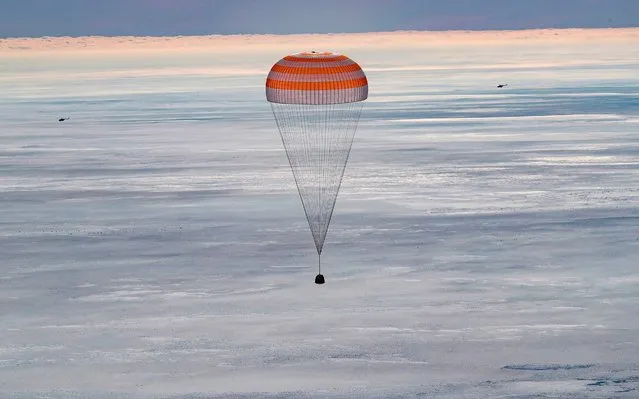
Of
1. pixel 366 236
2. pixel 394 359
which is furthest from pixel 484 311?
pixel 366 236

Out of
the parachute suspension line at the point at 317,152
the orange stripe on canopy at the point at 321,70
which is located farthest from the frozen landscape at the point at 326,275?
the orange stripe on canopy at the point at 321,70

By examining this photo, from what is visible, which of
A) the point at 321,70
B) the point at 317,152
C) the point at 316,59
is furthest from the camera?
the point at 317,152

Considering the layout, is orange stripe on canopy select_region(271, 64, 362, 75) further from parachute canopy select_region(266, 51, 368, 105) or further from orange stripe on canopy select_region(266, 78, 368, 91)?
orange stripe on canopy select_region(266, 78, 368, 91)

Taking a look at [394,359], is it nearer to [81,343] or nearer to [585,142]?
[81,343]

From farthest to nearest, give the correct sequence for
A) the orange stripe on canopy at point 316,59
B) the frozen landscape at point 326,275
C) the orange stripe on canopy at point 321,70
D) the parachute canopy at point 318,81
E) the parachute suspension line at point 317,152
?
the parachute suspension line at point 317,152, the orange stripe on canopy at point 316,59, the orange stripe on canopy at point 321,70, the parachute canopy at point 318,81, the frozen landscape at point 326,275

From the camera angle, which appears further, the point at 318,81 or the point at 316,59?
the point at 316,59

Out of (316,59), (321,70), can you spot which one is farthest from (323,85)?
(316,59)

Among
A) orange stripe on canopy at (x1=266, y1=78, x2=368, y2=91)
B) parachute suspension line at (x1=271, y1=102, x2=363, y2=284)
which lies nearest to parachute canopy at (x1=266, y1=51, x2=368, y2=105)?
orange stripe on canopy at (x1=266, y1=78, x2=368, y2=91)

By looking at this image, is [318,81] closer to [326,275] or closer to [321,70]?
[321,70]

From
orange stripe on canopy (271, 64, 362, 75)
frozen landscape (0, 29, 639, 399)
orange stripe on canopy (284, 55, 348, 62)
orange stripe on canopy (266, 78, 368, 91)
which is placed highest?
orange stripe on canopy (284, 55, 348, 62)

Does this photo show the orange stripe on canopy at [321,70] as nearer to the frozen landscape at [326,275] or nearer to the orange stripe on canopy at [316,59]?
the orange stripe on canopy at [316,59]

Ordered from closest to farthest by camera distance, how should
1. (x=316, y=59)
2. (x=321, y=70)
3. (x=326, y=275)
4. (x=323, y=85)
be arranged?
(x=323, y=85)
(x=321, y=70)
(x=316, y=59)
(x=326, y=275)
